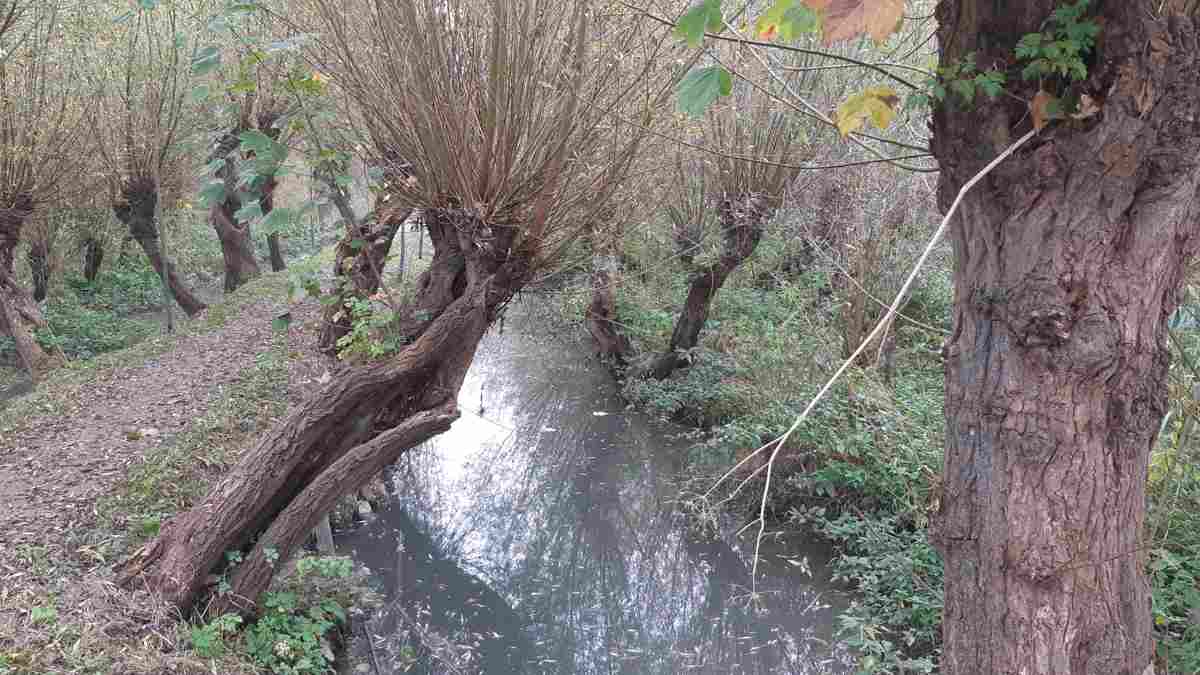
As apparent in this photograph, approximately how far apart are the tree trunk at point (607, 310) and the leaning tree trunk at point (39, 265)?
9.56m

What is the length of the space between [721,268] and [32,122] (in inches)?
318

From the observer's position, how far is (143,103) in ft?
38.2

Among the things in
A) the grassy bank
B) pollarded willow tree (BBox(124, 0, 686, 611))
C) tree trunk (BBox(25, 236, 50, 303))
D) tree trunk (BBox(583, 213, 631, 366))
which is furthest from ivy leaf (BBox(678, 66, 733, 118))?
tree trunk (BBox(25, 236, 50, 303))

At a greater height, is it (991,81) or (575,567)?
(991,81)

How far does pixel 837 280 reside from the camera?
870 cm

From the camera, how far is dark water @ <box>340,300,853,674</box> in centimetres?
561

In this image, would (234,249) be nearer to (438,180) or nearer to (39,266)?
(39,266)

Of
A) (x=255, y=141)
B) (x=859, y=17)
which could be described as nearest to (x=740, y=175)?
(x=255, y=141)

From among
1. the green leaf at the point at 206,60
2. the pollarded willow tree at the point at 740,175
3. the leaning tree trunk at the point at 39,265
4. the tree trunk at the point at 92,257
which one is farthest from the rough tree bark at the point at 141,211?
the green leaf at the point at 206,60

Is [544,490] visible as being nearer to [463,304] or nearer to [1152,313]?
[463,304]

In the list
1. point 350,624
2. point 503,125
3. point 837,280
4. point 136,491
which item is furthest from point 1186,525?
point 136,491

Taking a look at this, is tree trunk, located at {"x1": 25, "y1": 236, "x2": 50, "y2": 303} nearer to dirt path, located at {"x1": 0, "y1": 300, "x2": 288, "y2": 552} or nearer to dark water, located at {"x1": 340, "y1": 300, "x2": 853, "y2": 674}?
dirt path, located at {"x1": 0, "y1": 300, "x2": 288, "y2": 552}

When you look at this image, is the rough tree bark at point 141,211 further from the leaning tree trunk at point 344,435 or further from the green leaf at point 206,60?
the green leaf at point 206,60

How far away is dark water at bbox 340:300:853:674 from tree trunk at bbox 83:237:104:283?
958 centimetres
